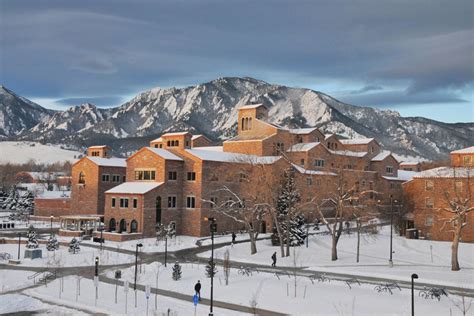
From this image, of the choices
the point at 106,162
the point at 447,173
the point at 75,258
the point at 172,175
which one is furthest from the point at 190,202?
the point at 447,173

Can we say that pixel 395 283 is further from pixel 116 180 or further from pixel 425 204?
pixel 116 180

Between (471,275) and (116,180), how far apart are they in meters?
59.1

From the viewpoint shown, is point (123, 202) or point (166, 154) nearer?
point (123, 202)

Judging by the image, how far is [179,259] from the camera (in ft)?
168

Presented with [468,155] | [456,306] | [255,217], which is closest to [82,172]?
[255,217]

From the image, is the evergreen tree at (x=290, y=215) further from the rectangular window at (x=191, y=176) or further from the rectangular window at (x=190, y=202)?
the rectangular window at (x=191, y=176)

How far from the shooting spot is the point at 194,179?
2744 inches

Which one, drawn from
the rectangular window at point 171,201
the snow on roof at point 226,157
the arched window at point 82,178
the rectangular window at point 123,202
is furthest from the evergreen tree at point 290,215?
the arched window at point 82,178

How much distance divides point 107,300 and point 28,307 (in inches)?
200

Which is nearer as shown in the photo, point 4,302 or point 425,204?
point 4,302

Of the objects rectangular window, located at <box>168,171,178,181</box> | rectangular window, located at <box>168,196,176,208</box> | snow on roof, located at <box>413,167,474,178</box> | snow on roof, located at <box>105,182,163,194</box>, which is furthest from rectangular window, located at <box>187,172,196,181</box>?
snow on roof, located at <box>413,167,474,178</box>

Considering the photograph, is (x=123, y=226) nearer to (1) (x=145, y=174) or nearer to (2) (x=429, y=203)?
(1) (x=145, y=174)

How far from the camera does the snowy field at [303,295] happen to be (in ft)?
102

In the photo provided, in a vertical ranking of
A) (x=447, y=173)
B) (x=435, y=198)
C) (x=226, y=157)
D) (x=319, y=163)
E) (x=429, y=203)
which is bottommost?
(x=429, y=203)
